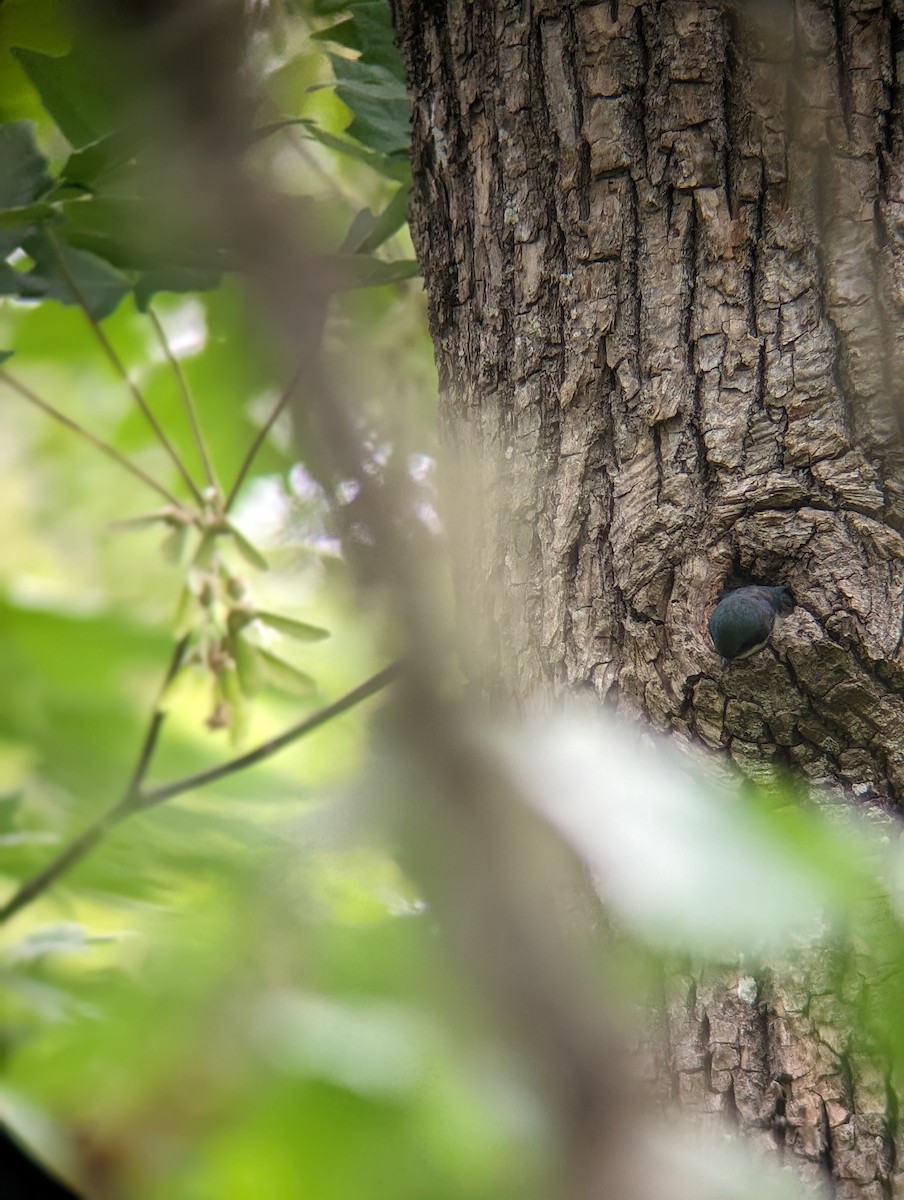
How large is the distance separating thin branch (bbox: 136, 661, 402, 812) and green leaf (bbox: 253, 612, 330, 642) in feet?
0.17

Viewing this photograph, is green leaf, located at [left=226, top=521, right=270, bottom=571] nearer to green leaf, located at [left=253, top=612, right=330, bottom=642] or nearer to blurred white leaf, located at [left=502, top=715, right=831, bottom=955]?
green leaf, located at [left=253, top=612, right=330, bottom=642]

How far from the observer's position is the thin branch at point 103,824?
496mm

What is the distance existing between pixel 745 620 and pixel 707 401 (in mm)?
123

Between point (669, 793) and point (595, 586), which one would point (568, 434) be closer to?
point (595, 586)

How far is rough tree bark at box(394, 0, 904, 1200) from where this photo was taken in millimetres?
457

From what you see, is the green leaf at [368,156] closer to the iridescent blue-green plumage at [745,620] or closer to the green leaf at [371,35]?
the green leaf at [371,35]

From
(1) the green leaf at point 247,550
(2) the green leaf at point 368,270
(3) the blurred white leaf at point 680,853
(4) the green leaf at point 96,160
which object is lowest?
(1) the green leaf at point 247,550

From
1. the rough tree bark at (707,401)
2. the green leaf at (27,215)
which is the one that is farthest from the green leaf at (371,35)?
the green leaf at (27,215)

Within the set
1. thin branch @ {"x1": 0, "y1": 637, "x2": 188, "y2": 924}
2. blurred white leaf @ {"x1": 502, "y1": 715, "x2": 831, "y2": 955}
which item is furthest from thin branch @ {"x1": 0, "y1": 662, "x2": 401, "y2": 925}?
blurred white leaf @ {"x1": 502, "y1": 715, "x2": 831, "y2": 955}

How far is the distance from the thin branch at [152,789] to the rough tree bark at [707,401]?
0.14 meters

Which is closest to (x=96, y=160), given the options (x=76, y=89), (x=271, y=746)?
(x=76, y=89)

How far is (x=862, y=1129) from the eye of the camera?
0.43 metres

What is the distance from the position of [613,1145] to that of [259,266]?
430 mm

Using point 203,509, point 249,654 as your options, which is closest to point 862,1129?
point 249,654
